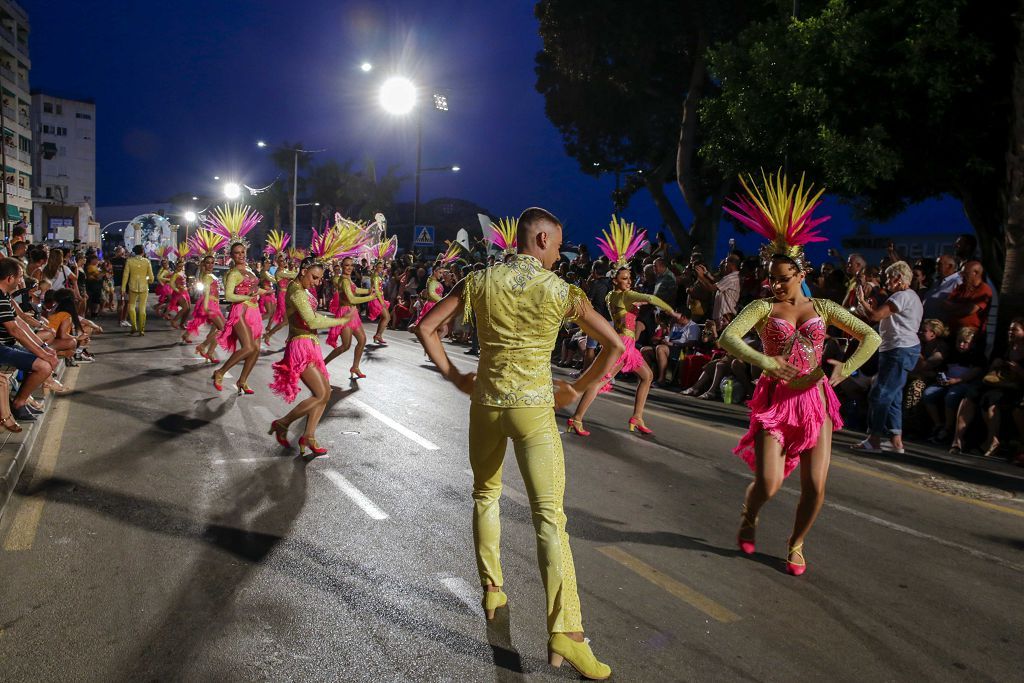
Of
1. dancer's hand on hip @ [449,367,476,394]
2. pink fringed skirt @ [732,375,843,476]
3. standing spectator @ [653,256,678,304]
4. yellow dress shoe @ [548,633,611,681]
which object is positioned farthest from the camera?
Answer: standing spectator @ [653,256,678,304]

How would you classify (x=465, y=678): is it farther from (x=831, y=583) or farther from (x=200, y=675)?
(x=831, y=583)

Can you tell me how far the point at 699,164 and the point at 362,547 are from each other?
2384 cm

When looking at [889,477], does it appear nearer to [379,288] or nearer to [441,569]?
[441,569]

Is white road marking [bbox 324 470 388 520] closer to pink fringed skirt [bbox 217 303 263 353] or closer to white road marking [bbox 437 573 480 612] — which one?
white road marking [bbox 437 573 480 612]

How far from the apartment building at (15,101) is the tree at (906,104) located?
5954cm

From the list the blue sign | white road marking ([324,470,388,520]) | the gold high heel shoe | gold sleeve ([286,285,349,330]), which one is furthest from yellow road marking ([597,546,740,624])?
the blue sign

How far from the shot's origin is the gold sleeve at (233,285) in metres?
10.6

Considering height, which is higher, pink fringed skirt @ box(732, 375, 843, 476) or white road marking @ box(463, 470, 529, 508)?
pink fringed skirt @ box(732, 375, 843, 476)

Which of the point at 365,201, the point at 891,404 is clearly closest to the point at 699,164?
the point at 891,404

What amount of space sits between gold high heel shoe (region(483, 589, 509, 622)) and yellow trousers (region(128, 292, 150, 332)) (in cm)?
1689

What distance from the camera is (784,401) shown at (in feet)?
15.8

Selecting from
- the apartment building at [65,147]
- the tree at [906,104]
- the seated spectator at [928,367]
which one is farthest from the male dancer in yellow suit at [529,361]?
the apartment building at [65,147]

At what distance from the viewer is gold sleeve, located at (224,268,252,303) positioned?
10648 mm

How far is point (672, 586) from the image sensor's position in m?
4.49
